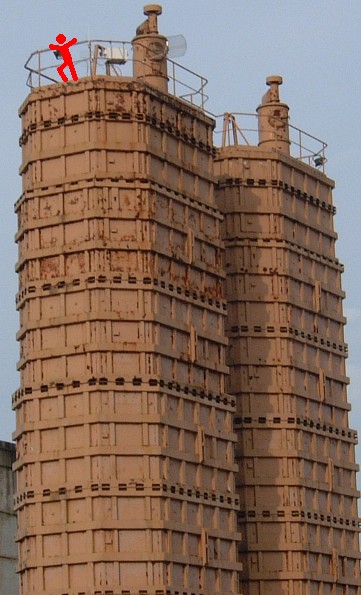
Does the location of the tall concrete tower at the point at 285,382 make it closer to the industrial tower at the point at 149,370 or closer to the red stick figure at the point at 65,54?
the industrial tower at the point at 149,370

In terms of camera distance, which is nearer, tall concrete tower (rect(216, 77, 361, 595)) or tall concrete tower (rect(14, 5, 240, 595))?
tall concrete tower (rect(14, 5, 240, 595))

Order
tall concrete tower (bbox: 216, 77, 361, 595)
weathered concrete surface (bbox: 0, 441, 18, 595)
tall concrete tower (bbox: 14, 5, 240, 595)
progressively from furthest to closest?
weathered concrete surface (bbox: 0, 441, 18, 595) → tall concrete tower (bbox: 216, 77, 361, 595) → tall concrete tower (bbox: 14, 5, 240, 595)

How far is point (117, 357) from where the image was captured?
5191 cm

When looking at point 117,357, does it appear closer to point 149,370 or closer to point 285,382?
point 149,370

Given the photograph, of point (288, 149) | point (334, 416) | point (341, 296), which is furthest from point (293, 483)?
point (288, 149)

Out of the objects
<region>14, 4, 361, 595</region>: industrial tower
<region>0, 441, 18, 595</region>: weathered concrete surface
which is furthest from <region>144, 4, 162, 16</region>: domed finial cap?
<region>0, 441, 18, 595</region>: weathered concrete surface

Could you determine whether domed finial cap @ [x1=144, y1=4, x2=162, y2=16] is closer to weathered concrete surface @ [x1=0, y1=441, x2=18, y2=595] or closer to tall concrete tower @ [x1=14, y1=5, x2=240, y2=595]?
tall concrete tower @ [x1=14, y1=5, x2=240, y2=595]

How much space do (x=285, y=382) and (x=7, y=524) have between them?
37.0 feet

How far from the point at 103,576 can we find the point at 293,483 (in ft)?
39.6

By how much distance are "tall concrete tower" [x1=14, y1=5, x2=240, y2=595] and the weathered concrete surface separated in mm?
9963

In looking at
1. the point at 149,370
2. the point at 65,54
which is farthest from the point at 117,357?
the point at 65,54

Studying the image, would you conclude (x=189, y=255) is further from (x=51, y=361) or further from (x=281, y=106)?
(x=281, y=106)

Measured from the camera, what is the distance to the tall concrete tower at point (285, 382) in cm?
5991

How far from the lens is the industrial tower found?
50.8 meters
